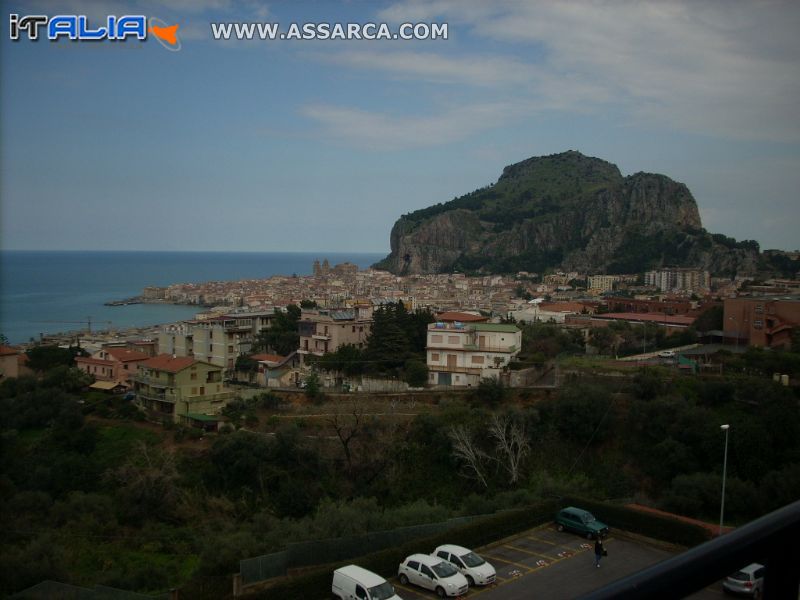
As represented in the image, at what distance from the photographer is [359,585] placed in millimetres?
5969

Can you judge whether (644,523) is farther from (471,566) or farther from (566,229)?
(566,229)

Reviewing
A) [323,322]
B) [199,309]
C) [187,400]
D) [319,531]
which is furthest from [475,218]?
[319,531]

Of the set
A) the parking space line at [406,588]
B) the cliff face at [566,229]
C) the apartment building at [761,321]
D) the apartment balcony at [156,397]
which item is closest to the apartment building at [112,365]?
the apartment balcony at [156,397]

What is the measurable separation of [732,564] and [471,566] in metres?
6.31

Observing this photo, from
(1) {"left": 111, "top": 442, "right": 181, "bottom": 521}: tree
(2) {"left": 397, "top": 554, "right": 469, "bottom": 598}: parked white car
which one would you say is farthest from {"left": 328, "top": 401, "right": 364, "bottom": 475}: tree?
(2) {"left": 397, "top": 554, "right": 469, "bottom": 598}: parked white car

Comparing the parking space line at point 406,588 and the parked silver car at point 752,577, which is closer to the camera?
→ the parked silver car at point 752,577

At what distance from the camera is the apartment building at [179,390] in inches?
572

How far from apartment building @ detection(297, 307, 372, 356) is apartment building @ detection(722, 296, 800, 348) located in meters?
9.42

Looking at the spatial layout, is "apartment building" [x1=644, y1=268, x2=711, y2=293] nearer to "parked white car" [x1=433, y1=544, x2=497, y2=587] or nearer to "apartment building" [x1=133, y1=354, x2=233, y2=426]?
"apartment building" [x1=133, y1=354, x2=233, y2=426]

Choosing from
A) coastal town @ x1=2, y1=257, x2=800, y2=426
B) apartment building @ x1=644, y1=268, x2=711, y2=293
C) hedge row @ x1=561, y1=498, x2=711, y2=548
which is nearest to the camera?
hedge row @ x1=561, y1=498, x2=711, y2=548

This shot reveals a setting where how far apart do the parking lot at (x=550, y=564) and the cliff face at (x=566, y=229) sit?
45.6 m

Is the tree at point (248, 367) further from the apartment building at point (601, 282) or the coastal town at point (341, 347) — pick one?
the apartment building at point (601, 282)

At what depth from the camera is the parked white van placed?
588cm

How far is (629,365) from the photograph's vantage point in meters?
15.1
